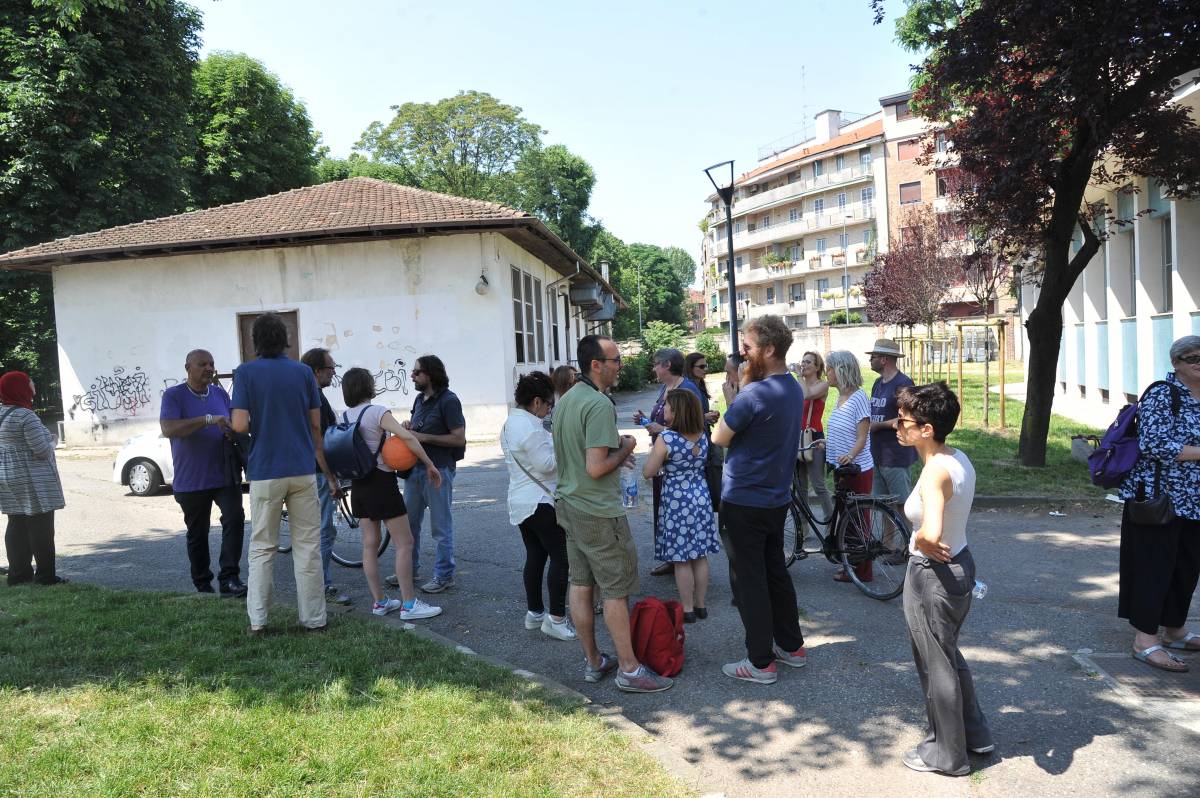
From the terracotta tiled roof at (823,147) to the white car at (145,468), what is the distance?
58075 millimetres

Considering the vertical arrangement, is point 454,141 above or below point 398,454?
above

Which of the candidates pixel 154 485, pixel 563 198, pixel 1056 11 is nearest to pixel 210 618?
pixel 154 485

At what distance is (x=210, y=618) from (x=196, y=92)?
94.4 feet

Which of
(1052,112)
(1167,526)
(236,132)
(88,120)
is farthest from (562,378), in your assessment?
(236,132)

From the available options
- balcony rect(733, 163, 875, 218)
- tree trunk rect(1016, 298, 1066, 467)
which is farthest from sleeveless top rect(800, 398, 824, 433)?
balcony rect(733, 163, 875, 218)

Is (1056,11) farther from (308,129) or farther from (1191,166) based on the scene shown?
(308,129)

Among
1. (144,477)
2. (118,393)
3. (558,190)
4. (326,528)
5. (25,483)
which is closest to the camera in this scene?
(25,483)

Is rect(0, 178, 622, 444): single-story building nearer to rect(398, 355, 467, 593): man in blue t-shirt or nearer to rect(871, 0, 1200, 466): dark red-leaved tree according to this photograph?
rect(871, 0, 1200, 466): dark red-leaved tree

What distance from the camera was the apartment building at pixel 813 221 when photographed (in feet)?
203

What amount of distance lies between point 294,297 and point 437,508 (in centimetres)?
1316

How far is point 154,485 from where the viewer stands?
37.8 ft

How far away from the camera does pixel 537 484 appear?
16.6 ft

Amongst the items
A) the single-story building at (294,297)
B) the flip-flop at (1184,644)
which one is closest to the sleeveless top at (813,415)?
the flip-flop at (1184,644)

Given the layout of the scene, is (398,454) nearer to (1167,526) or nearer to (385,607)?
(385,607)
